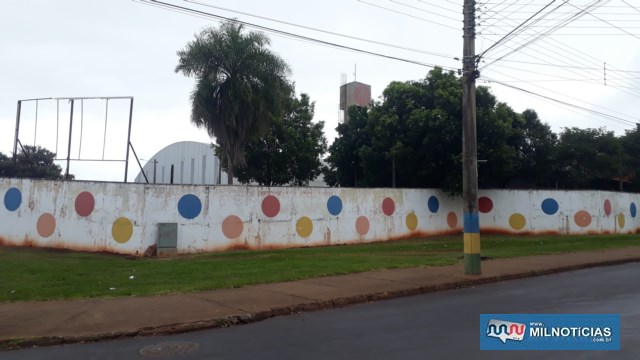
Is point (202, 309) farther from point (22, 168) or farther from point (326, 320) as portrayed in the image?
point (22, 168)

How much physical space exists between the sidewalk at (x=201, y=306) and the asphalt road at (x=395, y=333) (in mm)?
296

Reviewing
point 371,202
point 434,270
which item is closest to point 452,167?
point 371,202

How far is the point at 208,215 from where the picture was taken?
2092 cm

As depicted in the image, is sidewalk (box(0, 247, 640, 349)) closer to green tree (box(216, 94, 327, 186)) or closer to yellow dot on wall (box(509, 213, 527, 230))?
yellow dot on wall (box(509, 213, 527, 230))

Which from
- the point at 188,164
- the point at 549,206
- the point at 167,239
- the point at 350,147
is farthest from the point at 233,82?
the point at 188,164

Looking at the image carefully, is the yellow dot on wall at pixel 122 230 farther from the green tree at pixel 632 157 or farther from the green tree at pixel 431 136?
the green tree at pixel 632 157

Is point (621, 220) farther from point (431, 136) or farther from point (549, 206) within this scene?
point (431, 136)

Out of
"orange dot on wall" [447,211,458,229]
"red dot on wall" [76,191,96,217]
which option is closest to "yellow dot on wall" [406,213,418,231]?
"orange dot on wall" [447,211,458,229]

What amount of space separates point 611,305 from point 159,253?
15025 millimetres

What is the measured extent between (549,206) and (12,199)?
86.6 ft

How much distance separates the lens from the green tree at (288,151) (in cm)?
3609

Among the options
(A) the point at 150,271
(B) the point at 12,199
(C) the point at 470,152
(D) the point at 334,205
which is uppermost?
(C) the point at 470,152

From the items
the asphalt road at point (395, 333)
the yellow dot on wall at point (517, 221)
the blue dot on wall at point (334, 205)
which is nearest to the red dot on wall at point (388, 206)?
the blue dot on wall at point (334, 205)

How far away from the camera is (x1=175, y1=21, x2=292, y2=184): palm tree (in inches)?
1034
